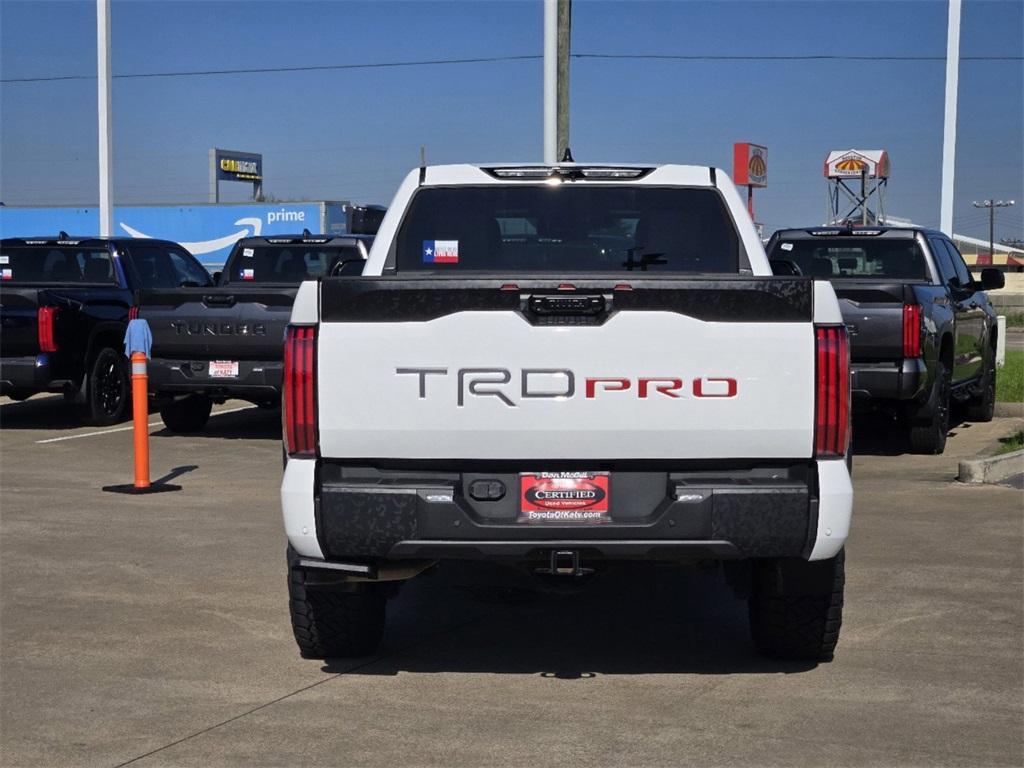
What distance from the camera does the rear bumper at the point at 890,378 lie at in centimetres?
1174

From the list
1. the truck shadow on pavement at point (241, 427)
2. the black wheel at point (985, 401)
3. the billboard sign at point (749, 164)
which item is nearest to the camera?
the truck shadow on pavement at point (241, 427)

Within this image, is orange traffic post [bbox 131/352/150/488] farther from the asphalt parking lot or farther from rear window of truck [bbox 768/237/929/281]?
rear window of truck [bbox 768/237/929/281]

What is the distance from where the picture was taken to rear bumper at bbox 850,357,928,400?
1174cm

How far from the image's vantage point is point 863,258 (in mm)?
13617

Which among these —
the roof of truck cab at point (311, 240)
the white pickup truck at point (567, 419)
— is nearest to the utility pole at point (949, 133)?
the roof of truck cab at point (311, 240)

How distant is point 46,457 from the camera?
12.9 metres

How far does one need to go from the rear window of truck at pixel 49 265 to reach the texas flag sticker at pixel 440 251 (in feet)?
32.2

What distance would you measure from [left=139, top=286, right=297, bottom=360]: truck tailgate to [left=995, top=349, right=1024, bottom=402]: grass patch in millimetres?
8397

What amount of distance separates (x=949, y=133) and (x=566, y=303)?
1751 centimetres

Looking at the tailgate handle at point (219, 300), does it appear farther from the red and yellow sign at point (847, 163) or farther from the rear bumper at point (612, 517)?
the red and yellow sign at point (847, 163)

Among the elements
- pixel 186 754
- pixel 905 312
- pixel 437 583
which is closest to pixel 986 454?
pixel 905 312

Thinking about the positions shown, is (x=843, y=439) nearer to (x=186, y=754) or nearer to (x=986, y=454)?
(x=186, y=754)

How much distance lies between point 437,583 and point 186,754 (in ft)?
9.44

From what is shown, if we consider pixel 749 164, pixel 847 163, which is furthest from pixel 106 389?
pixel 847 163
